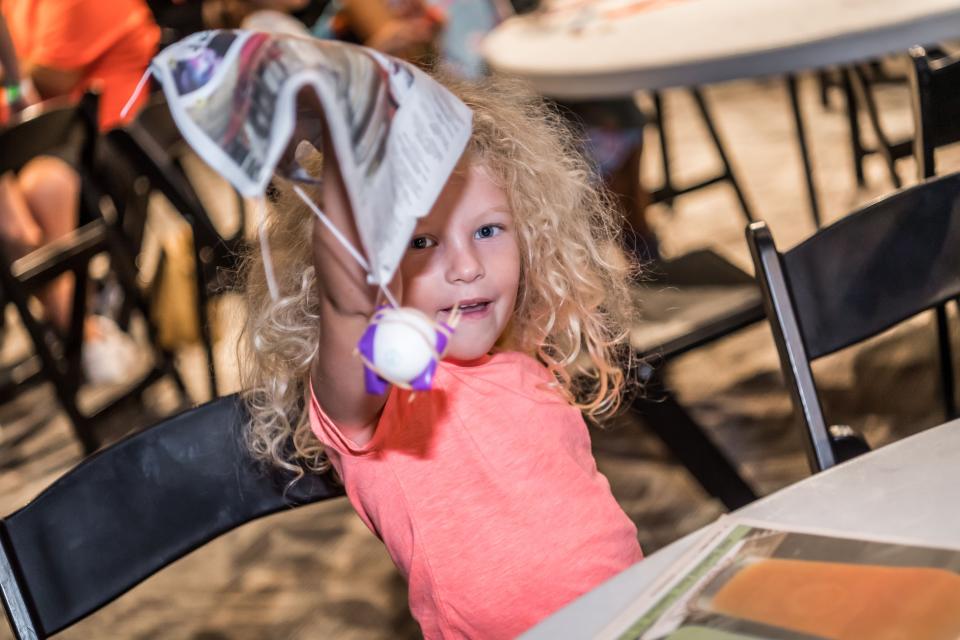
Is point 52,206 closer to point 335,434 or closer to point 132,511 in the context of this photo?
point 132,511

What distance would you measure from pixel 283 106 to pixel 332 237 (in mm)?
143

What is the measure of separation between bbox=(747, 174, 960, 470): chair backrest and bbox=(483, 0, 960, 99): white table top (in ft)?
2.81

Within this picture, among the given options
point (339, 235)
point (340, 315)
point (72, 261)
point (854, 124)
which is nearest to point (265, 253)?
point (339, 235)

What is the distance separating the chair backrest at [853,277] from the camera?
1.07 meters

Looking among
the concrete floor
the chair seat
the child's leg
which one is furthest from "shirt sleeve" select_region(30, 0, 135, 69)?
the chair seat

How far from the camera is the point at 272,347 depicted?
990mm

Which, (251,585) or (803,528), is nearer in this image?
(803,528)

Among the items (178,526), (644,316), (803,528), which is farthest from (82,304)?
(803,528)

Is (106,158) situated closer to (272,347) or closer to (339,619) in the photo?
(339,619)

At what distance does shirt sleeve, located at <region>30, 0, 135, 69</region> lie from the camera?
3143mm

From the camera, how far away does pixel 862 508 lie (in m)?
0.76

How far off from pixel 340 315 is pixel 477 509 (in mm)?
291

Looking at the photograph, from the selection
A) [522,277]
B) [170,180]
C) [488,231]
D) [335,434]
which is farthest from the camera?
[170,180]

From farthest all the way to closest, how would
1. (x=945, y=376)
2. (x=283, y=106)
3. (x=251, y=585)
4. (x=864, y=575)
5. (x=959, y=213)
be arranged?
1. (x=251, y=585)
2. (x=945, y=376)
3. (x=959, y=213)
4. (x=864, y=575)
5. (x=283, y=106)
